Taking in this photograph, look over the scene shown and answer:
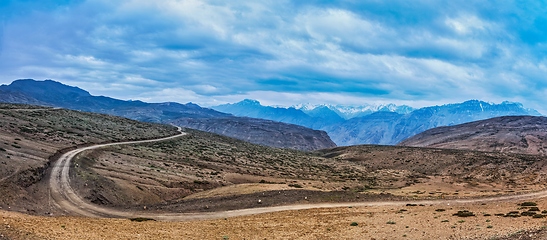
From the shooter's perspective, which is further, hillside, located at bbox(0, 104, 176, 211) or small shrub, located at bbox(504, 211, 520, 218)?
hillside, located at bbox(0, 104, 176, 211)

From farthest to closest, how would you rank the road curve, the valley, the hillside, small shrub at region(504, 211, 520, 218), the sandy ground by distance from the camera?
1. the hillside
2. the road curve
3. small shrub at region(504, 211, 520, 218)
4. the valley
5. the sandy ground

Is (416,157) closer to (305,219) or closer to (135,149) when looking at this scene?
(135,149)

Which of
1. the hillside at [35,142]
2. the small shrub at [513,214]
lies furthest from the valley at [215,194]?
the small shrub at [513,214]

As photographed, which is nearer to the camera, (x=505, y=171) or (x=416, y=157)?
(x=505, y=171)

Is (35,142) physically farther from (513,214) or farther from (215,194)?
(513,214)

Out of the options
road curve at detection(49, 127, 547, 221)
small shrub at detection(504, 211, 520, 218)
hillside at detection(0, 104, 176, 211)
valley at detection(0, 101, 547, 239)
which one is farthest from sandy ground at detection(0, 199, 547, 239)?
hillside at detection(0, 104, 176, 211)

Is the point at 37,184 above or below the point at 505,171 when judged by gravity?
below

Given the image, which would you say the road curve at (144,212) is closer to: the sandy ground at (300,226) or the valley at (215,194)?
the valley at (215,194)

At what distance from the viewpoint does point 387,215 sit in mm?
34125

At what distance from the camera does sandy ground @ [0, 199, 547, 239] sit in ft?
77.0

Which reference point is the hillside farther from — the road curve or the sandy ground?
the sandy ground

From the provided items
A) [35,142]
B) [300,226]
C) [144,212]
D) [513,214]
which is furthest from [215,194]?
[35,142]

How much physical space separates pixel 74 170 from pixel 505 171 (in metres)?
80.3

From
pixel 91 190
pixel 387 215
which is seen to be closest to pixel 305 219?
pixel 387 215
